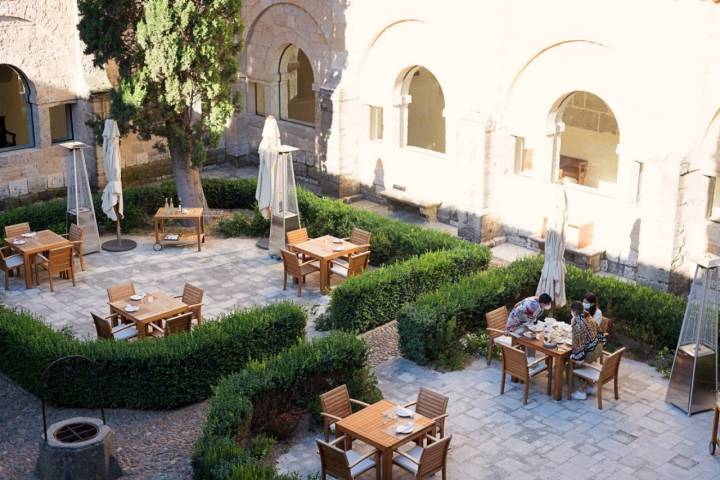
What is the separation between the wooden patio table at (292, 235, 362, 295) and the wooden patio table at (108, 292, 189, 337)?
2872 millimetres

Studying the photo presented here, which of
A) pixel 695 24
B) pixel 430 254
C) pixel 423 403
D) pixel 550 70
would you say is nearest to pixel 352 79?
pixel 550 70

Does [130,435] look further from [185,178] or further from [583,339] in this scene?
[185,178]

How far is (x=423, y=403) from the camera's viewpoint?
11.6 m

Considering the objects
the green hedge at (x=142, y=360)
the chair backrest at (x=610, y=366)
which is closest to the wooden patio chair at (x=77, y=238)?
the green hedge at (x=142, y=360)

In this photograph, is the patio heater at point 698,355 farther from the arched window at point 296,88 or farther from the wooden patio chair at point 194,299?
the arched window at point 296,88

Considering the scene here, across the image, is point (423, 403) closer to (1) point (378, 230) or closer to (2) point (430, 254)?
(2) point (430, 254)

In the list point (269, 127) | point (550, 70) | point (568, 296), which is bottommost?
point (568, 296)

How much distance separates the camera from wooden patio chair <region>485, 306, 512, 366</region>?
13.8 m

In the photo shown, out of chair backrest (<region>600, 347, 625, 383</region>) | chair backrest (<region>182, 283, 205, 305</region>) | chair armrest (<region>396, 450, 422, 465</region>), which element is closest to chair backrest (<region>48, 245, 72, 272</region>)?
chair backrest (<region>182, 283, 205, 305</region>)

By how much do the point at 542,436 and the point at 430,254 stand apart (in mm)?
4901

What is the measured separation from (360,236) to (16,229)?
21.0 feet

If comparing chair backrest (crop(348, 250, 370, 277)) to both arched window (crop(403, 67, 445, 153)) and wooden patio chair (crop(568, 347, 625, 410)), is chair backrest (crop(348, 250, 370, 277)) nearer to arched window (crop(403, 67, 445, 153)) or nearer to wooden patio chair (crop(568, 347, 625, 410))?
wooden patio chair (crop(568, 347, 625, 410))

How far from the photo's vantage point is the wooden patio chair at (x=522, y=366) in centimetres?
1273

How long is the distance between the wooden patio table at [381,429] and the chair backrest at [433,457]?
0.32m
